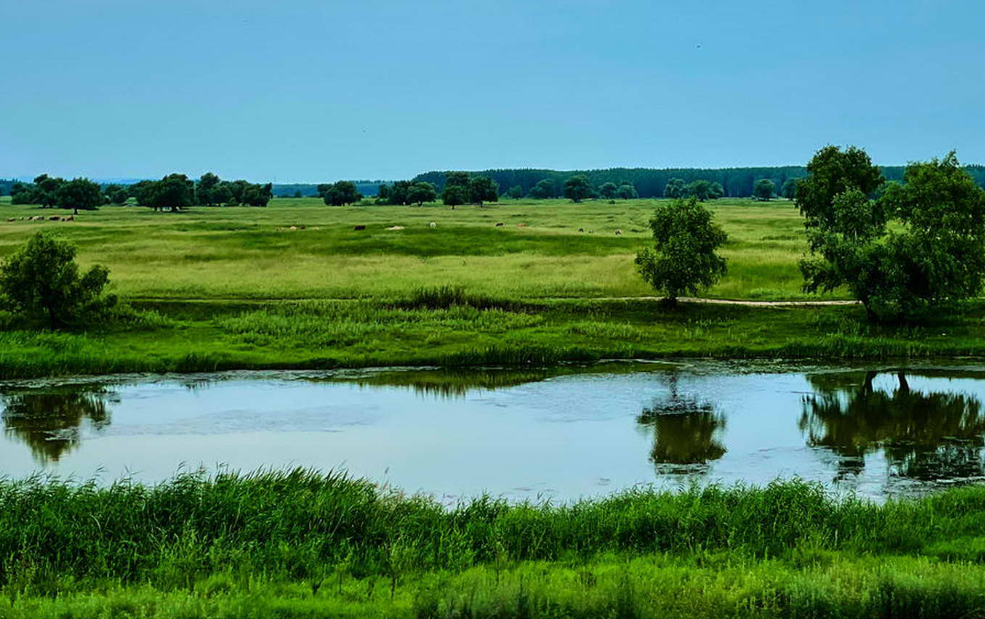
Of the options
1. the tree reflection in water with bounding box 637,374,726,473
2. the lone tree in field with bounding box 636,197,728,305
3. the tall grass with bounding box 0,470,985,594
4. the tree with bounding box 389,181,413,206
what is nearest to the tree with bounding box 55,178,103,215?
the tree with bounding box 389,181,413,206

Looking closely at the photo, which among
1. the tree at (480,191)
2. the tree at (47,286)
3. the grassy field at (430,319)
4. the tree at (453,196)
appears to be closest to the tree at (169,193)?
the tree at (453,196)

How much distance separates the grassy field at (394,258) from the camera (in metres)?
52.3

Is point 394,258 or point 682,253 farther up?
point 682,253

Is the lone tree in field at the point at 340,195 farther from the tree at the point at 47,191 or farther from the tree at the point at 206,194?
the tree at the point at 47,191

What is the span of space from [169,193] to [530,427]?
108454 mm

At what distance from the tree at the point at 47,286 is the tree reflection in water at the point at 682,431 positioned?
970 inches

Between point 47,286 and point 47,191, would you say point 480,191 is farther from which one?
point 47,286

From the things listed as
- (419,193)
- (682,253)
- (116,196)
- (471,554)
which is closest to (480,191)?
(419,193)

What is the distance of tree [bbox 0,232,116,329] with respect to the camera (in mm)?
41031

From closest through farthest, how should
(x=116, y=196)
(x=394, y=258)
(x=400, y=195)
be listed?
(x=394, y=258) < (x=400, y=195) < (x=116, y=196)

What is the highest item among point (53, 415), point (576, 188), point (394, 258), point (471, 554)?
point (576, 188)

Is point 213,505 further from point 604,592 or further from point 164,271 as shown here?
point 164,271

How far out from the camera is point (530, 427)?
29625 millimetres

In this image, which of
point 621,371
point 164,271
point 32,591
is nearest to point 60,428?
point 32,591
